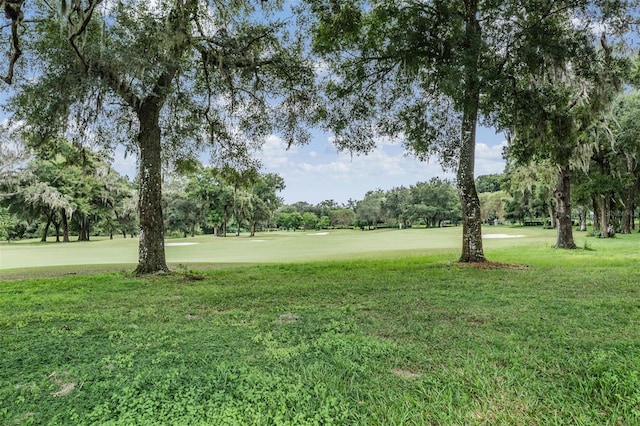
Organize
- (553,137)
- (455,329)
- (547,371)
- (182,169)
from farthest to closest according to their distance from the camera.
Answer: (182,169) → (553,137) → (455,329) → (547,371)

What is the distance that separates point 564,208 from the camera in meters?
15.6

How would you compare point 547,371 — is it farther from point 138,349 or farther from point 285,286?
point 285,286

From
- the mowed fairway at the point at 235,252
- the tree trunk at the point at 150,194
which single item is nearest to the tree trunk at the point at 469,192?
the mowed fairway at the point at 235,252

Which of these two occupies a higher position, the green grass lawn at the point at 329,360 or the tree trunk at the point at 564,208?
the tree trunk at the point at 564,208

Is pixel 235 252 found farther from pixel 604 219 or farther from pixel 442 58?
pixel 604 219

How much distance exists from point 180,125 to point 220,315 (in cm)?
860

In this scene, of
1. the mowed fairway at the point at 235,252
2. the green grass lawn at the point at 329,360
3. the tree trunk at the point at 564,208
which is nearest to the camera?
the green grass lawn at the point at 329,360

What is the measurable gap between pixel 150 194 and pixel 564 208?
15.5 m

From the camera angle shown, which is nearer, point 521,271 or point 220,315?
point 220,315

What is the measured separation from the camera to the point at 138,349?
11.6ft

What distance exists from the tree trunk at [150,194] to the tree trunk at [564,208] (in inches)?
581

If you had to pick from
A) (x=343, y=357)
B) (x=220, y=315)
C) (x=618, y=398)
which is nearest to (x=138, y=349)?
(x=220, y=315)

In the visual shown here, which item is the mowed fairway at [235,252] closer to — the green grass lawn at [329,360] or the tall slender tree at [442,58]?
the tall slender tree at [442,58]

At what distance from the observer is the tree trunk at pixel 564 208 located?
15.3 m
